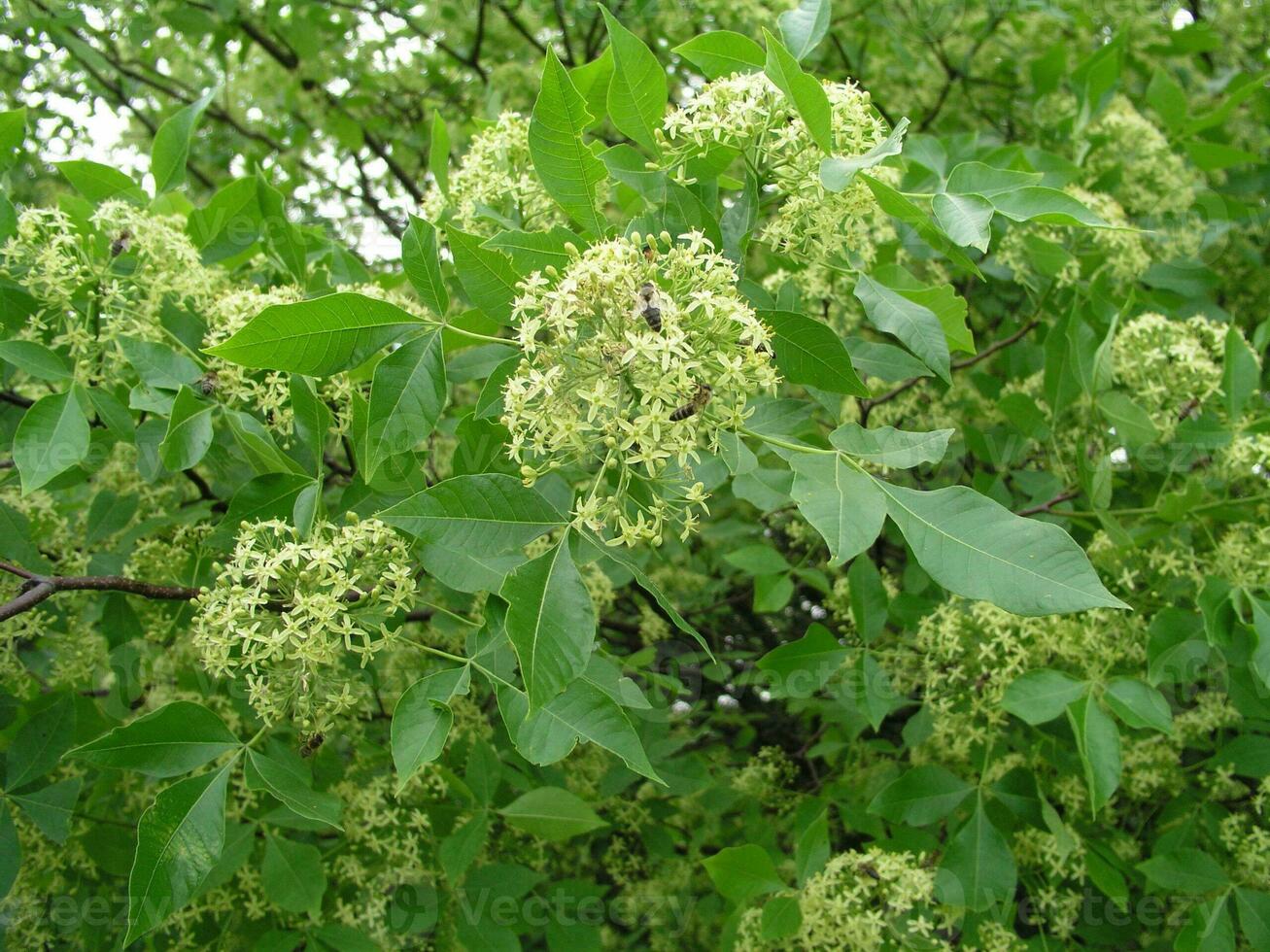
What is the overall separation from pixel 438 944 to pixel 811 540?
5.80 ft

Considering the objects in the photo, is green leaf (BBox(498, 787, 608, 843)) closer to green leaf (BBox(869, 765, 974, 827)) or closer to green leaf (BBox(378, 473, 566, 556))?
green leaf (BBox(869, 765, 974, 827))

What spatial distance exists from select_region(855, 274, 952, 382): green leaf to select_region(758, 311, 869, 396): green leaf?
0.13m

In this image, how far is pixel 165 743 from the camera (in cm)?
193

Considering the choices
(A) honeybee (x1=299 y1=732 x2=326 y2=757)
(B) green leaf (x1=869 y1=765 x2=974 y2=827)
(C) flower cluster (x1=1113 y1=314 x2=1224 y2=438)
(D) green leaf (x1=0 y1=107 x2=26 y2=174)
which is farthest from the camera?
(C) flower cluster (x1=1113 y1=314 x2=1224 y2=438)

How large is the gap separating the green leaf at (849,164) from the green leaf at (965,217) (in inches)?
6.3

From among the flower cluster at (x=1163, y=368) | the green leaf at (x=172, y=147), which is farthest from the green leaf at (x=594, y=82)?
the flower cluster at (x=1163, y=368)

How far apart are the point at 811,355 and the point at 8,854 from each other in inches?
77.1

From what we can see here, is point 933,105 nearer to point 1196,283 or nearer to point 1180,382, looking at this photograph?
point 1196,283

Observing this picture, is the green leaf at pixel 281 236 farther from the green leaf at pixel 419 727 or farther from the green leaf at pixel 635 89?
the green leaf at pixel 419 727

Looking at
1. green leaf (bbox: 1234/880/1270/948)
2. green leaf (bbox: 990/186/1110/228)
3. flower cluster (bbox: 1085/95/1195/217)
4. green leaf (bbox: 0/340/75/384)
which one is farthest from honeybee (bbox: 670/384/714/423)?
flower cluster (bbox: 1085/95/1195/217)

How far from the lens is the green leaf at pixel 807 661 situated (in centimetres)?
→ 269

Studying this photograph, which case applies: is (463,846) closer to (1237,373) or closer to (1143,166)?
(1237,373)

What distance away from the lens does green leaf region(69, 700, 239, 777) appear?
187 cm

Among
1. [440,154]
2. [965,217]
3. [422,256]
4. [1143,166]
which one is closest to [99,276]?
[440,154]
